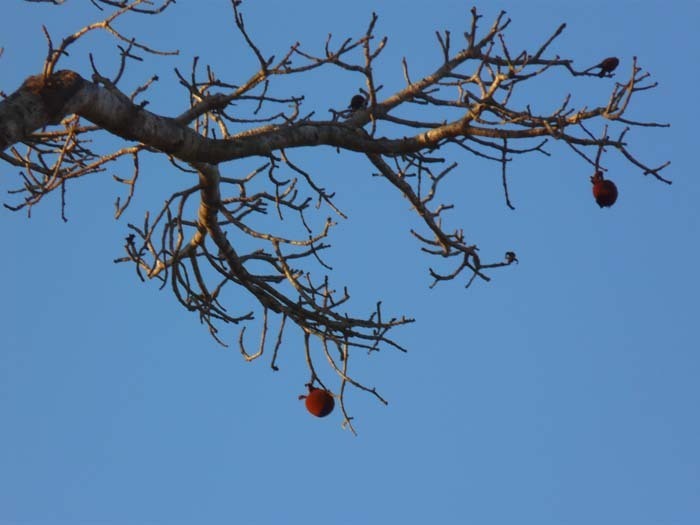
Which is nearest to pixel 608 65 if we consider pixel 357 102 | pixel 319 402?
pixel 357 102

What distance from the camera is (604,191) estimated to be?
4.75 meters

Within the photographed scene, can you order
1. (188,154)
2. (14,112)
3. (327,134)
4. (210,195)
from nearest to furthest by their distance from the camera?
(14,112) < (188,154) < (327,134) < (210,195)

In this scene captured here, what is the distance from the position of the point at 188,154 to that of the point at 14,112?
898 mm

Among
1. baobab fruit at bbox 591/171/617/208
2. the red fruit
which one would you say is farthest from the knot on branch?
baobab fruit at bbox 591/171/617/208

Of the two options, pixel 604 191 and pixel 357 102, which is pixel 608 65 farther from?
pixel 357 102

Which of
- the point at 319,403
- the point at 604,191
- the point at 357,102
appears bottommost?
the point at 319,403

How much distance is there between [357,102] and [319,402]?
1.60 meters

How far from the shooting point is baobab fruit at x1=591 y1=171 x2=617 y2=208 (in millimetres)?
4758

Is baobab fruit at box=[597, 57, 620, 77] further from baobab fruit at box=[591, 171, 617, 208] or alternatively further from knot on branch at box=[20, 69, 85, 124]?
knot on branch at box=[20, 69, 85, 124]

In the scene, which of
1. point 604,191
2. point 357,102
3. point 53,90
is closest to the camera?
point 53,90

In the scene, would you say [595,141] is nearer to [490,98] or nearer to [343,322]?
[490,98]

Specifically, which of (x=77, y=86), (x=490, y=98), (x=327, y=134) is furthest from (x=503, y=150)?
(x=77, y=86)

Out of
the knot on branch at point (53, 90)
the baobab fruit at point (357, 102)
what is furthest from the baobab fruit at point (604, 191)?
the knot on branch at point (53, 90)

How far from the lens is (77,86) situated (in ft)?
13.4
